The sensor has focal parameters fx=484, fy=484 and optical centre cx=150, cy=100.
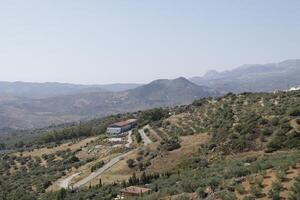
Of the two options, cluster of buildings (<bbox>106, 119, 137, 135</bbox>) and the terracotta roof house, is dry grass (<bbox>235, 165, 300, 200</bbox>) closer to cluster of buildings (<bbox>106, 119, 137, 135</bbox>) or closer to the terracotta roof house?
the terracotta roof house

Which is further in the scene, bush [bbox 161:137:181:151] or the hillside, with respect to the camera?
bush [bbox 161:137:181:151]

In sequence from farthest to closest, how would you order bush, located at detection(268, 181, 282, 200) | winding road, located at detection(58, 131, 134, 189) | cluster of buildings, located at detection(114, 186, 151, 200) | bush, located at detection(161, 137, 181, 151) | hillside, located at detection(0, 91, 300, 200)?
1. bush, located at detection(161, 137, 181, 151)
2. winding road, located at detection(58, 131, 134, 189)
3. cluster of buildings, located at detection(114, 186, 151, 200)
4. hillside, located at detection(0, 91, 300, 200)
5. bush, located at detection(268, 181, 282, 200)

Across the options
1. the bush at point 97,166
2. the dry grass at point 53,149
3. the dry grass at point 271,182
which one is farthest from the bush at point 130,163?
the dry grass at point 271,182

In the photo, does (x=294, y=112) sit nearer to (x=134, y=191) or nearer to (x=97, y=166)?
(x=97, y=166)

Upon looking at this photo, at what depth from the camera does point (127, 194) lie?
41781mm

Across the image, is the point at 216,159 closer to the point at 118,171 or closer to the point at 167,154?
the point at 167,154

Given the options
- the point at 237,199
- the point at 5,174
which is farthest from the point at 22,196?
the point at 237,199

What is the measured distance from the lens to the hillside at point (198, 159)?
31391 millimetres

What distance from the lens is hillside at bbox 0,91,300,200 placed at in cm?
3139

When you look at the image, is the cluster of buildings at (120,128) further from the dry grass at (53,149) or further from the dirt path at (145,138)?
the dirt path at (145,138)

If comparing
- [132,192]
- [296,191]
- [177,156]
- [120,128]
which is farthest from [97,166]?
[296,191]

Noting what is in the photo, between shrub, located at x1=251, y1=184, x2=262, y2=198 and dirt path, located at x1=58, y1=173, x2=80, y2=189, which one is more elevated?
shrub, located at x1=251, y1=184, x2=262, y2=198

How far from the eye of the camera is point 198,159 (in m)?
55.5

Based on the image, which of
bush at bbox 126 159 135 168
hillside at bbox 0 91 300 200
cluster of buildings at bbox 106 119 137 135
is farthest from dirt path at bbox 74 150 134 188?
cluster of buildings at bbox 106 119 137 135
